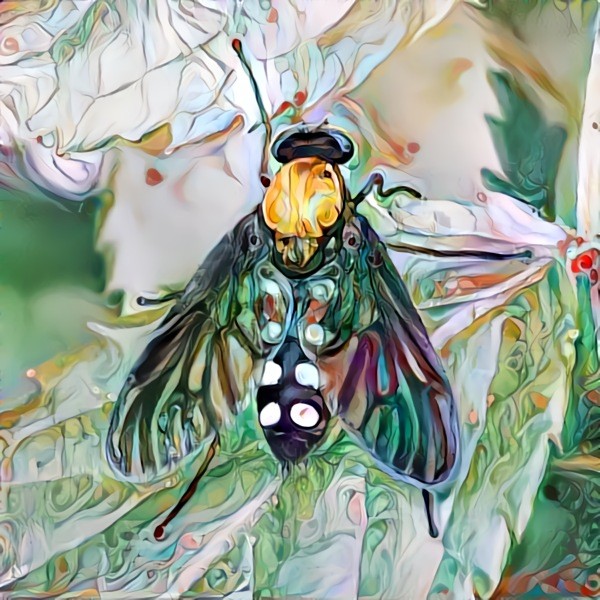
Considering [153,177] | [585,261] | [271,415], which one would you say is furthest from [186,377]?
[585,261]

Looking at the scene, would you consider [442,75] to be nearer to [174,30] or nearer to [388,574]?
[174,30]

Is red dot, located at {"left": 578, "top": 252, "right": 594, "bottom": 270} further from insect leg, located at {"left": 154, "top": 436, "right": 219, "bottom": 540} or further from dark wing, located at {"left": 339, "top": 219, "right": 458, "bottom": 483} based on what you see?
insect leg, located at {"left": 154, "top": 436, "right": 219, "bottom": 540}

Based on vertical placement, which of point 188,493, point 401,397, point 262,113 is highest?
point 262,113

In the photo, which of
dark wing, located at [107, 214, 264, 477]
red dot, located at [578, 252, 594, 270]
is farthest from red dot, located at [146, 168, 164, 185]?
red dot, located at [578, 252, 594, 270]

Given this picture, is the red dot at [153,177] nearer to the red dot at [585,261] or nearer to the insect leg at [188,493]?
the insect leg at [188,493]

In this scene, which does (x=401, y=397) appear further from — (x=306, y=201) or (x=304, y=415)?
(x=306, y=201)

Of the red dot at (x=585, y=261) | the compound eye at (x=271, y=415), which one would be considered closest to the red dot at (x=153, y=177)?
the compound eye at (x=271, y=415)

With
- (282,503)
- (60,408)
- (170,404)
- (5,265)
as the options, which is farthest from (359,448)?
(5,265)
